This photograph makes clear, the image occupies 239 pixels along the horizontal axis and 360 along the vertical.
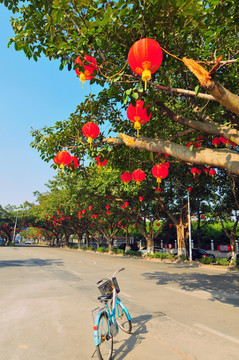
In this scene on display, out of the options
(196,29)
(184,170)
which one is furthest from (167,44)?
(184,170)

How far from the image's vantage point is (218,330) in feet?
16.7

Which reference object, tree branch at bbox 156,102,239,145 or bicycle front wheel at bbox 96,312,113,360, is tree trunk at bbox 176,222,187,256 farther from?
bicycle front wheel at bbox 96,312,113,360

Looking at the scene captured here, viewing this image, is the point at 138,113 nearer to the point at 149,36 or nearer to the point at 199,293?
the point at 149,36

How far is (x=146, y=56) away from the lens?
3.95m

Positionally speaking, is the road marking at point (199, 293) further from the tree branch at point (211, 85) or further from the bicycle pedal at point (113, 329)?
the tree branch at point (211, 85)

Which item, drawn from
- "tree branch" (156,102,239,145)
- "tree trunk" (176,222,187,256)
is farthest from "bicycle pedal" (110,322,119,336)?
"tree trunk" (176,222,187,256)

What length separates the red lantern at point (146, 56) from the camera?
395 centimetres

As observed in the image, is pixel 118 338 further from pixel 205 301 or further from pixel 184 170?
pixel 184 170

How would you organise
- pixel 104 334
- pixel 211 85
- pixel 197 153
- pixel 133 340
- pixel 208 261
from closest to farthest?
pixel 104 334, pixel 211 85, pixel 133 340, pixel 197 153, pixel 208 261

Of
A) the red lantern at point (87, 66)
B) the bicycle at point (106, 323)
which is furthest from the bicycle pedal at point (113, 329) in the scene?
the red lantern at point (87, 66)

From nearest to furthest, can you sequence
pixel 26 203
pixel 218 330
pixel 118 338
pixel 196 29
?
pixel 118 338
pixel 218 330
pixel 196 29
pixel 26 203

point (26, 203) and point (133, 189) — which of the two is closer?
point (133, 189)

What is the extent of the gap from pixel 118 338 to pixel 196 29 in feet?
24.1

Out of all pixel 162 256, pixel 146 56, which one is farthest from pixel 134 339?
pixel 162 256
